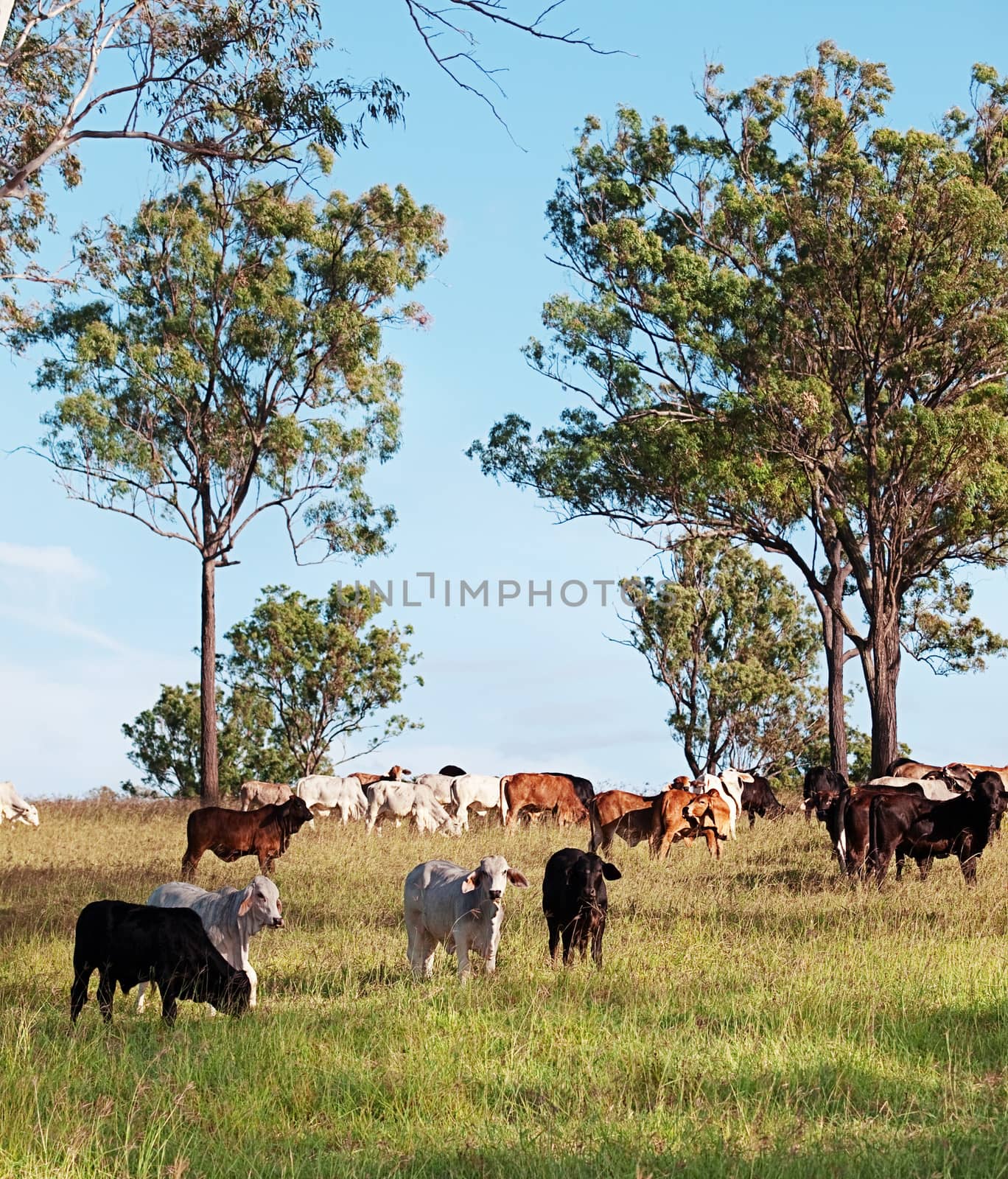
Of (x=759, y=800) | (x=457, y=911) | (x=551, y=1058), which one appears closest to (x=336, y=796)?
(x=759, y=800)

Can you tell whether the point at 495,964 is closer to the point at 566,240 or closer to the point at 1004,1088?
the point at 1004,1088

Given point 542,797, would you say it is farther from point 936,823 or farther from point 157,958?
point 157,958

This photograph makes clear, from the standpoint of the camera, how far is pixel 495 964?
1009cm

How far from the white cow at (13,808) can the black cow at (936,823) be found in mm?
16941

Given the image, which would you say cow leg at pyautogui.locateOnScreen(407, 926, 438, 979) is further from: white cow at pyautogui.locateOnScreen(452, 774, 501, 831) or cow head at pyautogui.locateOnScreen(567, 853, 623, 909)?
white cow at pyautogui.locateOnScreen(452, 774, 501, 831)

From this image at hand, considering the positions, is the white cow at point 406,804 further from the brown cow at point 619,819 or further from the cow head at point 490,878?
the cow head at point 490,878

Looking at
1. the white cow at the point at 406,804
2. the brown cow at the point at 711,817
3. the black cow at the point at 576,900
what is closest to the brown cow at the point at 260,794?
the white cow at the point at 406,804

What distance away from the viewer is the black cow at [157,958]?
8.66 metres

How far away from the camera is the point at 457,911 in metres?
9.74

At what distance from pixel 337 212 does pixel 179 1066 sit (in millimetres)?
26822

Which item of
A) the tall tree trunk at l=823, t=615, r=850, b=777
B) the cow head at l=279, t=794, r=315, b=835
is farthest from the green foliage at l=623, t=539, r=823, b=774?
the cow head at l=279, t=794, r=315, b=835

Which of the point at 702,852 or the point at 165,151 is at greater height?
the point at 165,151

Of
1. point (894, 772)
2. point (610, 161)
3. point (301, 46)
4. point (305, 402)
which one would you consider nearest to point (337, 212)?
point (305, 402)

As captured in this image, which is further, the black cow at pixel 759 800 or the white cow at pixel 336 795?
the white cow at pixel 336 795
